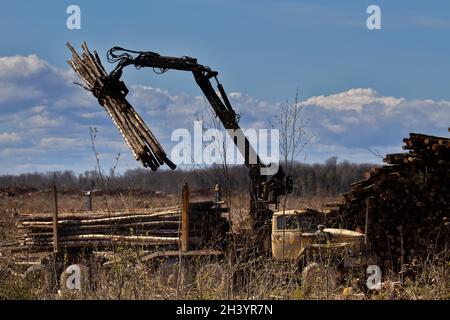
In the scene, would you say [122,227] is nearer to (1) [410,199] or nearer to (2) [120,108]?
(2) [120,108]

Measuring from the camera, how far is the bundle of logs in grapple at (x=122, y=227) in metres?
16.0

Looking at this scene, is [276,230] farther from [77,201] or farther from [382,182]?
[77,201]

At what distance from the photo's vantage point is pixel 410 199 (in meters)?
17.7

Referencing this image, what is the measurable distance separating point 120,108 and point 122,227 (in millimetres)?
2810

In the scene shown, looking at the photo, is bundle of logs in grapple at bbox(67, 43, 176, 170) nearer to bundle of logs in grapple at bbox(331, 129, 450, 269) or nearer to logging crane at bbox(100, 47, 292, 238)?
logging crane at bbox(100, 47, 292, 238)

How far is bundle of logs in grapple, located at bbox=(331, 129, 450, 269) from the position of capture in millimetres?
17469

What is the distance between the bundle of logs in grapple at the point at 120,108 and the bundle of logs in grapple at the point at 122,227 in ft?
7.34

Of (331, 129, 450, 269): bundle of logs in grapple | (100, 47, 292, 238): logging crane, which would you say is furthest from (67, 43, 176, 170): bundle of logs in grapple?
(331, 129, 450, 269): bundle of logs in grapple

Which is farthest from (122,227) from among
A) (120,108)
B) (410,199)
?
(410,199)

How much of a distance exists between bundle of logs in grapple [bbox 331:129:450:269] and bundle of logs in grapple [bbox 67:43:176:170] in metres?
5.74

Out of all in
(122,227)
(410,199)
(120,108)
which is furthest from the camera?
(410,199)

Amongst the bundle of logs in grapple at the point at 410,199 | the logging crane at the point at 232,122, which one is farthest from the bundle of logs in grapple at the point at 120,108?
A: the bundle of logs in grapple at the point at 410,199

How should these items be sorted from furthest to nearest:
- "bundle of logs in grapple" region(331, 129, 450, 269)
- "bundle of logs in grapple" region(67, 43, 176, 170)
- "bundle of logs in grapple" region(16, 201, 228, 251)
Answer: "bundle of logs in grapple" region(331, 129, 450, 269), "bundle of logs in grapple" region(16, 201, 228, 251), "bundle of logs in grapple" region(67, 43, 176, 170)
